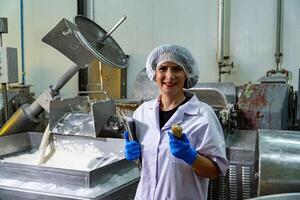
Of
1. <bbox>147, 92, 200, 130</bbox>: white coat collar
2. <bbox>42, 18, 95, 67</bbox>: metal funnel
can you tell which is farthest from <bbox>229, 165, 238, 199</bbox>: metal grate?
<bbox>42, 18, 95, 67</bbox>: metal funnel

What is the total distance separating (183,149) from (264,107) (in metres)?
1.18

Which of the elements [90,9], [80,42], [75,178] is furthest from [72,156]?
[90,9]

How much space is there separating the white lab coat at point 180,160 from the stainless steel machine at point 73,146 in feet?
1.01

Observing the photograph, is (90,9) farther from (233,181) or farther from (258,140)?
(258,140)

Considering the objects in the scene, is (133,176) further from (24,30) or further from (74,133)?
(24,30)

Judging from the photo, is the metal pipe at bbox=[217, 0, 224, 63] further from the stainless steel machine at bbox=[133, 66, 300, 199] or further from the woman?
the woman

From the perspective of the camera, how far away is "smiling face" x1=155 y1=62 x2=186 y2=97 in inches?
45.5

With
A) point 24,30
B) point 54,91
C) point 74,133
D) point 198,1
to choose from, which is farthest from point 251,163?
point 24,30

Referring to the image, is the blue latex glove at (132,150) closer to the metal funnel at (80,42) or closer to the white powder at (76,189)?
the white powder at (76,189)

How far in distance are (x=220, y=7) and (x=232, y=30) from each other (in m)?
0.31

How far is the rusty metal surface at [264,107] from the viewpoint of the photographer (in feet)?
6.45

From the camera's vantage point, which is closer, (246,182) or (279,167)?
(279,167)

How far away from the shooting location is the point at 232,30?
360 centimetres

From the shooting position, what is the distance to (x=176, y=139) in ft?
3.30
